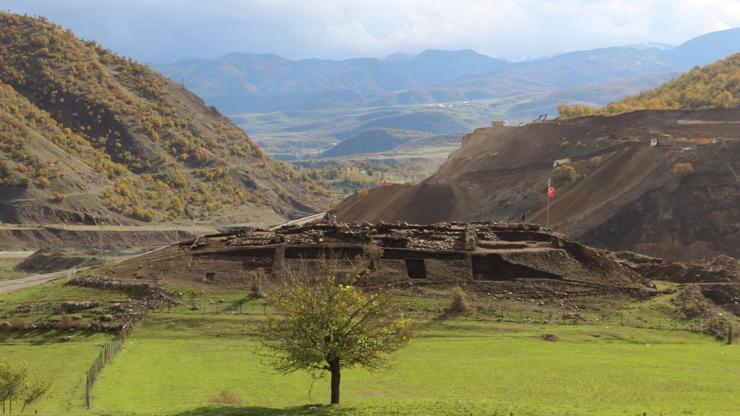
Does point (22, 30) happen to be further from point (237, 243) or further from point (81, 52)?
point (237, 243)

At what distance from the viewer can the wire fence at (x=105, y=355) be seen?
1444 inches

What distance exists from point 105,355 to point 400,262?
2066 centimetres

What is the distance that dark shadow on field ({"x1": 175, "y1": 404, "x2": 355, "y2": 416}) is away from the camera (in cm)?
3003

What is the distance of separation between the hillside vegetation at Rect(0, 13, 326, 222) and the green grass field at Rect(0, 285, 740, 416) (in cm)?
7201

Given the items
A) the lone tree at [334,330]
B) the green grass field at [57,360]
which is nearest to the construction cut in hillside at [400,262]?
the green grass field at [57,360]

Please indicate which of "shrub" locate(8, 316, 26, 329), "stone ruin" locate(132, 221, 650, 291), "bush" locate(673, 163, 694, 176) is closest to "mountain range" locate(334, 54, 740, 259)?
"bush" locate(673, 163, 694, 176)

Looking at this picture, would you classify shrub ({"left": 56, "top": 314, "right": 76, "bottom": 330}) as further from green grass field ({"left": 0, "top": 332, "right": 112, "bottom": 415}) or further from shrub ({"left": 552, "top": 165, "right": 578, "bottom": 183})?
shrub ({"left": 552, "top": 165, "right": 578, "bottom": 183})

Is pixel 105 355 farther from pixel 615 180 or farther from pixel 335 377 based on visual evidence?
pixel 615 180

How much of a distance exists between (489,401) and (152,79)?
141 m

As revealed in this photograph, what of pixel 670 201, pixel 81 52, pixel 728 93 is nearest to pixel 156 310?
pixel 670 201

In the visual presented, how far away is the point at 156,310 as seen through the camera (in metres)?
51.9

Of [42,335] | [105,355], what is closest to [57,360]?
[105,355]

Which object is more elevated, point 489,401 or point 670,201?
point 670,201

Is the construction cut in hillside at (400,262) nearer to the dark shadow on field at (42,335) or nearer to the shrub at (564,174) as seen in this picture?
the dark shadow on field at (42,335)
